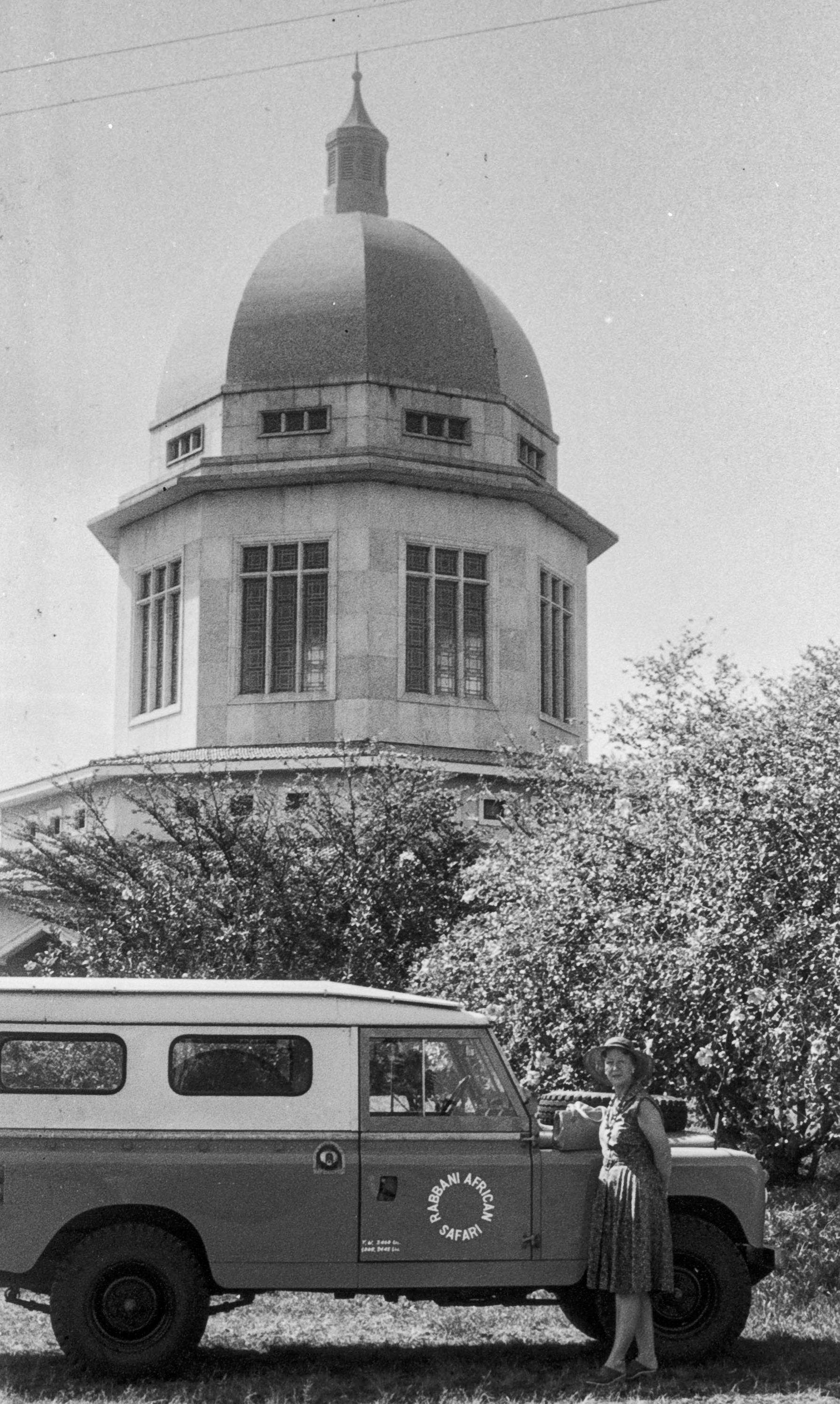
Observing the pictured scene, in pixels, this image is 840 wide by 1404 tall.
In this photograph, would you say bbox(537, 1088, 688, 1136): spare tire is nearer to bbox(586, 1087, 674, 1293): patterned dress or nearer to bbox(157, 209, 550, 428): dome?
bbox(586, 1087, 674, 1293): patterned dress

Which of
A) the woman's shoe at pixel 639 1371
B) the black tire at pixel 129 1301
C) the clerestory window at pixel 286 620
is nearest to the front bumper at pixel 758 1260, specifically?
the woman's shoe at pixel 639 1371

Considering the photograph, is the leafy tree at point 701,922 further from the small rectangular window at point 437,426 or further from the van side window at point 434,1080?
the small rectangular window at point 437,426

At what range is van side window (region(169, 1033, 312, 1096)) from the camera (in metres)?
9.45

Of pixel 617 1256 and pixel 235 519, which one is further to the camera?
pixel 235 519

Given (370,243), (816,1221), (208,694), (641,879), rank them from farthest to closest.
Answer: (370,243) < (208,694) < (641,879) < (816,1221)

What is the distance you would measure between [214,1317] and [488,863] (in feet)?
25.9

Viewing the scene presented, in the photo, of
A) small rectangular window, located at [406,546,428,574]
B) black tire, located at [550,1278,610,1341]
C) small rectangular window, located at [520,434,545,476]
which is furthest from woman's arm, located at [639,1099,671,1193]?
small rectangular window, located at [520,434,545,476]

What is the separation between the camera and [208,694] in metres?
33.1

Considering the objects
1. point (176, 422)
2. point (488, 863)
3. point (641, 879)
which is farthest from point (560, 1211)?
point (176, 422)

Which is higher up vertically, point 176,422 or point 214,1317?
point 176,422

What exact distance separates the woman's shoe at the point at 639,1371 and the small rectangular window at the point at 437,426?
26.3 metres

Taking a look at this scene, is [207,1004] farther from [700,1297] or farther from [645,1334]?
[700,1297]

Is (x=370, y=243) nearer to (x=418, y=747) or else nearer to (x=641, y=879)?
(x=418, y=747)

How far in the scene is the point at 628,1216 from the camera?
930 cm
